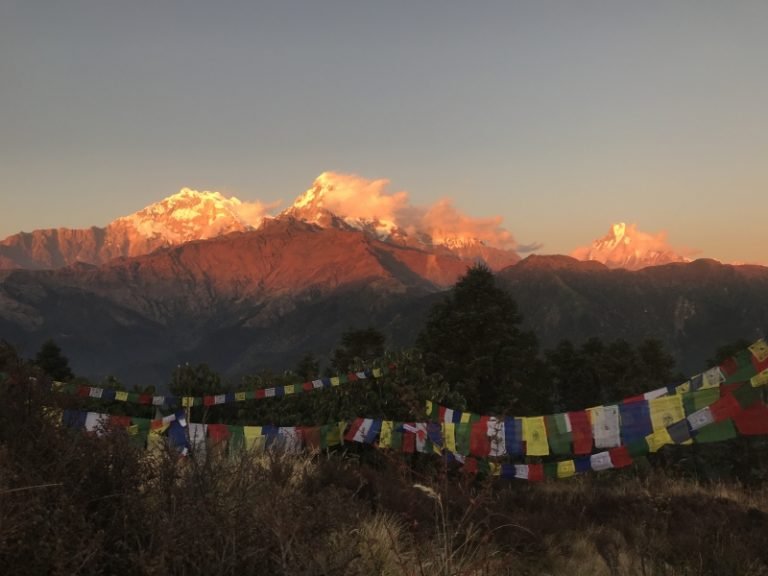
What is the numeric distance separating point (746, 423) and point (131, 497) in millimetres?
8538

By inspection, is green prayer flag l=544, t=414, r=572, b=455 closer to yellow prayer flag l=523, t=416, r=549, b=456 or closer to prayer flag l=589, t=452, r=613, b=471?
yellow prayer flag l=523, t=416, r=549, b=456

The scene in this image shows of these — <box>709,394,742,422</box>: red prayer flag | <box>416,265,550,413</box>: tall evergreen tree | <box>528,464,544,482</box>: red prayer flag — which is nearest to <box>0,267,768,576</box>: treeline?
<box>528,464,544,482</box>: red prayer flag

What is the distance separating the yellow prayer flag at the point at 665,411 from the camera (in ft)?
33.6

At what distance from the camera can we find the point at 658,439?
934cm

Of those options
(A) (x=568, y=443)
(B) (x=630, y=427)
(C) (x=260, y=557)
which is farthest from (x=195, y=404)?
(C) (x=260, y=557)

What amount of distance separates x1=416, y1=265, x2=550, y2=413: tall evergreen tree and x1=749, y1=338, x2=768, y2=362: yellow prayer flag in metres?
28.6

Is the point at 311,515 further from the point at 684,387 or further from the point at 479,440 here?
the point at 684,387

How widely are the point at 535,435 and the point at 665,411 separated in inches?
93.6

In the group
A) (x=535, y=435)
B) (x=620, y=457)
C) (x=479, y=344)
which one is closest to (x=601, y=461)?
(x=620, y=457)

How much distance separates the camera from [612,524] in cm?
780

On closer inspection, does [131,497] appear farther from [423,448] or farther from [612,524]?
[423,448]

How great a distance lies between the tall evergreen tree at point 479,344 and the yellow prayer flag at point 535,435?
92.3 ft

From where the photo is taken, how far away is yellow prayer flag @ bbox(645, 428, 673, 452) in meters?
9.21

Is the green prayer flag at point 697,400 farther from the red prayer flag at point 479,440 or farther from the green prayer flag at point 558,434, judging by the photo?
the red prayer flag at point 479,440
